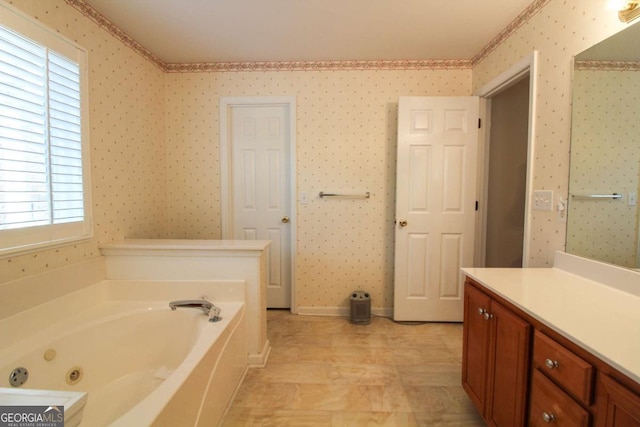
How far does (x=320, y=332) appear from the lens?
7.66ft

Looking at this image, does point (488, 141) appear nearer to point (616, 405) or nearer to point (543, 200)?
point (543, 200)

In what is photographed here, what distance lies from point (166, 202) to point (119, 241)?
29.8 inches

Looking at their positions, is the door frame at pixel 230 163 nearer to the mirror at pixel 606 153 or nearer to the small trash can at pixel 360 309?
the small trash can at pixel 360 309

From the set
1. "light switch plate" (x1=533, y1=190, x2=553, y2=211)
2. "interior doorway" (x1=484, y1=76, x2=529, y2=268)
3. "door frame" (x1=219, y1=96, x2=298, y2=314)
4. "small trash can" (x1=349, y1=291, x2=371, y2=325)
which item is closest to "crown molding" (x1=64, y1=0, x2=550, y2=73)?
"door frame" (x1=219, y1=96, x2=298, y2=314)

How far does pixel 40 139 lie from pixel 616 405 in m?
2.53

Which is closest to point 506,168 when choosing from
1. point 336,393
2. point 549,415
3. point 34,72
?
point 549,415

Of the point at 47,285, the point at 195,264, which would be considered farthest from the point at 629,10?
the point at 47,285

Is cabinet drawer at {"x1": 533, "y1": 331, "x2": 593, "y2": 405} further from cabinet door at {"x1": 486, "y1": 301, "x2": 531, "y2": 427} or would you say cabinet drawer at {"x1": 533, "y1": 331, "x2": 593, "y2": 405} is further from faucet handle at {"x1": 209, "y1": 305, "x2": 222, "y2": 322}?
faucet handle at {"x1": 209, "y1": 305, "x2": 222, "y2": 322}

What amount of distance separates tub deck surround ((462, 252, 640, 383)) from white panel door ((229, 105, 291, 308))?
5.82 feet

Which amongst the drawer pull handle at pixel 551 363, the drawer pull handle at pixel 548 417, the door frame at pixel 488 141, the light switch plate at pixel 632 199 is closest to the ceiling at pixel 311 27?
the door frame at pixel 488 141

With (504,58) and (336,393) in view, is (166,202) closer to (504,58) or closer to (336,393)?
(336,393)

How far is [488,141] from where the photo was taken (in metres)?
2.42

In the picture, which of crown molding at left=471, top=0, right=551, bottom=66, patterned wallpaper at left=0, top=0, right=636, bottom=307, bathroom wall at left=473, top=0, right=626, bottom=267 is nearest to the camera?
bathroom wall at left=473, top=0, right=626, bottom=267

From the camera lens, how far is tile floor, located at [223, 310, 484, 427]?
1.45 metres
